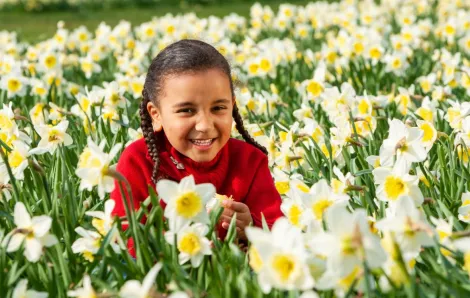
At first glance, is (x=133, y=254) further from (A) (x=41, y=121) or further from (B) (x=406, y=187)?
(A) (x=41, y=121)

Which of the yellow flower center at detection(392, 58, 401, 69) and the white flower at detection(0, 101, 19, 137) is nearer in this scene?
the white flower at detection(0, 101, 19, 137)

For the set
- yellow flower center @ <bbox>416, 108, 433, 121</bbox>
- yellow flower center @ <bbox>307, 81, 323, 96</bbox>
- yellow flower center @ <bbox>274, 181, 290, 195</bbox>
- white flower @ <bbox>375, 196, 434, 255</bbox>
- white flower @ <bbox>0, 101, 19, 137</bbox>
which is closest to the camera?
white flower @ <bbox>375, 196, 434, 255</bbox>

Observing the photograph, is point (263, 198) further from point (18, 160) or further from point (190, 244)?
point (18, 160)

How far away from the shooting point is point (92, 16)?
11.5m

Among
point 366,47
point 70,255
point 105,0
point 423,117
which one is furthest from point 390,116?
point 105,0

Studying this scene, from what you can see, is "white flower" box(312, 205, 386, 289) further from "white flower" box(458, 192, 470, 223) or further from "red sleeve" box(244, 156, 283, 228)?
"red sleeve" box(244, 156, 283, 228)

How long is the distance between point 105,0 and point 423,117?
10.1 metres

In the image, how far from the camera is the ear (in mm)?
2655

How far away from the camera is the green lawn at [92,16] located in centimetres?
1052

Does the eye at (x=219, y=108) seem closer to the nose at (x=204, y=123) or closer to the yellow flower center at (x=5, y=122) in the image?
the nose at (x=204, y=123)

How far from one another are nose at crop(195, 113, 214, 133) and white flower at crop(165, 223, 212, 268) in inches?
19.1

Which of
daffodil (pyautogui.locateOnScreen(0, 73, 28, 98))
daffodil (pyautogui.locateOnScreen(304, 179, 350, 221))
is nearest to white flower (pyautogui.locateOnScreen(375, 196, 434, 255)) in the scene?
daffodil (pyautogui.locateOnScreen(304, 179, 350, 221))

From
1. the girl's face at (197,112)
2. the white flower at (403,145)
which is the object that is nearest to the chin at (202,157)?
the girl's face at (197,112)

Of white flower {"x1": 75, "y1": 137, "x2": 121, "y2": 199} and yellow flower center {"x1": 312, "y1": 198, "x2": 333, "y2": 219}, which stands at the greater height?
white flower {"x1": 75, "y1": 137, "x2": 121, "y2": 199}
